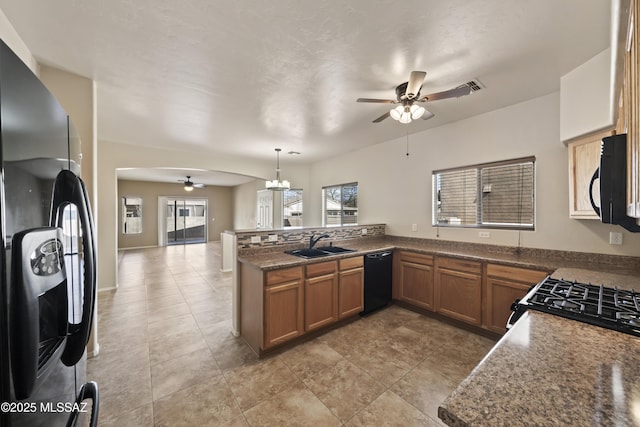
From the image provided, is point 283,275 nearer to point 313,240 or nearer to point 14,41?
point 313,240

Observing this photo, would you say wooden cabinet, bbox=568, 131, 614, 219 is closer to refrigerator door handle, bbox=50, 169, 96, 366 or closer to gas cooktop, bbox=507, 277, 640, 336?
gas cooktop, bbox=507, 277, 640, 336

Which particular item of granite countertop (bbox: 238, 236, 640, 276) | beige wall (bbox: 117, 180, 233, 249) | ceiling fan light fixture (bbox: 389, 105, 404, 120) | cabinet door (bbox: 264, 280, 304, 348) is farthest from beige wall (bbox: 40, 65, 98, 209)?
beige wall (bbox: 117, 180, 233, 249)

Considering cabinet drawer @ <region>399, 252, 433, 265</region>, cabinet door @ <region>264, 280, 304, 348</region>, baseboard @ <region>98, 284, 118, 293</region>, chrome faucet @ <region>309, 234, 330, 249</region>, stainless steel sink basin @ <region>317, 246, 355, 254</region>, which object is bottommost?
baseboard @ <region>98, 284, 118, 293</region>

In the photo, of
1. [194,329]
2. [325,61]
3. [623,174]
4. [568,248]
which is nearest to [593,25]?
[623,174]

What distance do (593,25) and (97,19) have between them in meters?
3.39

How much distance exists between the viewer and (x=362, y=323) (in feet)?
9.98

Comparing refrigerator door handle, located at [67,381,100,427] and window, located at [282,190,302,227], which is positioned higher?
window, located at [282,190,302,227]

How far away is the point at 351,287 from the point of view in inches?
119

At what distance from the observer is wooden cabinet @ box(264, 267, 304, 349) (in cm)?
233

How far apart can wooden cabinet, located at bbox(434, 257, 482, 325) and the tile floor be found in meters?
0.20

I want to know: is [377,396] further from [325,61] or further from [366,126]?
[366,126]

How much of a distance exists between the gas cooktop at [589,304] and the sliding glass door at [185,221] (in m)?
10.7

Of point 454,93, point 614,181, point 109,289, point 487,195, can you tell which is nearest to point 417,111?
point 454,93

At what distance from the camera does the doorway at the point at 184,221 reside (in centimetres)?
945
